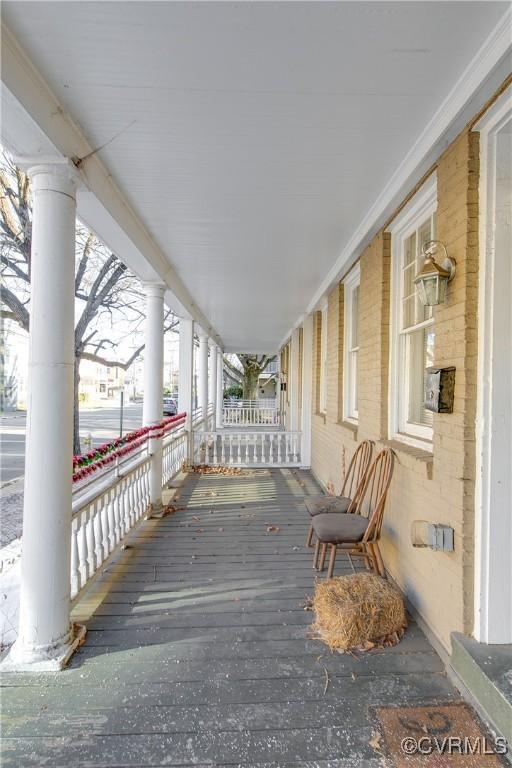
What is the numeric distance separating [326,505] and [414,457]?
1077 millimetres

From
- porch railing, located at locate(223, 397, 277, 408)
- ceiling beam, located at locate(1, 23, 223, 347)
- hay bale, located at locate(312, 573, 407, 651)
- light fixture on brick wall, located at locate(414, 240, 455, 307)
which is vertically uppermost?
ceiling beam, located at locate(1, 23, 223, 347)

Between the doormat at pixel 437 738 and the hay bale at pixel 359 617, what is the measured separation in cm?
40

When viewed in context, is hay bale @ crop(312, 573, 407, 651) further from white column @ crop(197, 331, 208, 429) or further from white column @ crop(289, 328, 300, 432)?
white column @ crop(197, 331, 208, 429)

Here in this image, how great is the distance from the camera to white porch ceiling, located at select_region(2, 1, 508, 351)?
1455 millimetres

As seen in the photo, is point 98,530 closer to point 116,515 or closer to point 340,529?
point 116,515

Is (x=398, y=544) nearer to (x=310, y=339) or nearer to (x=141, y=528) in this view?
(x=141, y=528)

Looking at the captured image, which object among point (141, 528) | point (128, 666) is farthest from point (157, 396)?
point (128, 666)

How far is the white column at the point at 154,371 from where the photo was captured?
14.5ft

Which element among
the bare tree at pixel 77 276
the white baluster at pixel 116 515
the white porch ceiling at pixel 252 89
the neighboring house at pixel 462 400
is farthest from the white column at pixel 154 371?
the neighboring house at pixel 462 400

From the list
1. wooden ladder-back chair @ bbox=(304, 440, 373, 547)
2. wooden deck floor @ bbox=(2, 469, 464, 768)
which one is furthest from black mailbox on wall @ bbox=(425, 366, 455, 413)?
wooden deck floor @ bbox=(2, 469, 464, 768)

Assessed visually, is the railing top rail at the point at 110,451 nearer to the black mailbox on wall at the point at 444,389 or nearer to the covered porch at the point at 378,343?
the covered porch at the point at 378,343

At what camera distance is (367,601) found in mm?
2236

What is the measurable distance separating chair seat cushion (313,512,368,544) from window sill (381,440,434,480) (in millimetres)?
552

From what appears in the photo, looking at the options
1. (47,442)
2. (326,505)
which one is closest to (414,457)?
(326,505)
